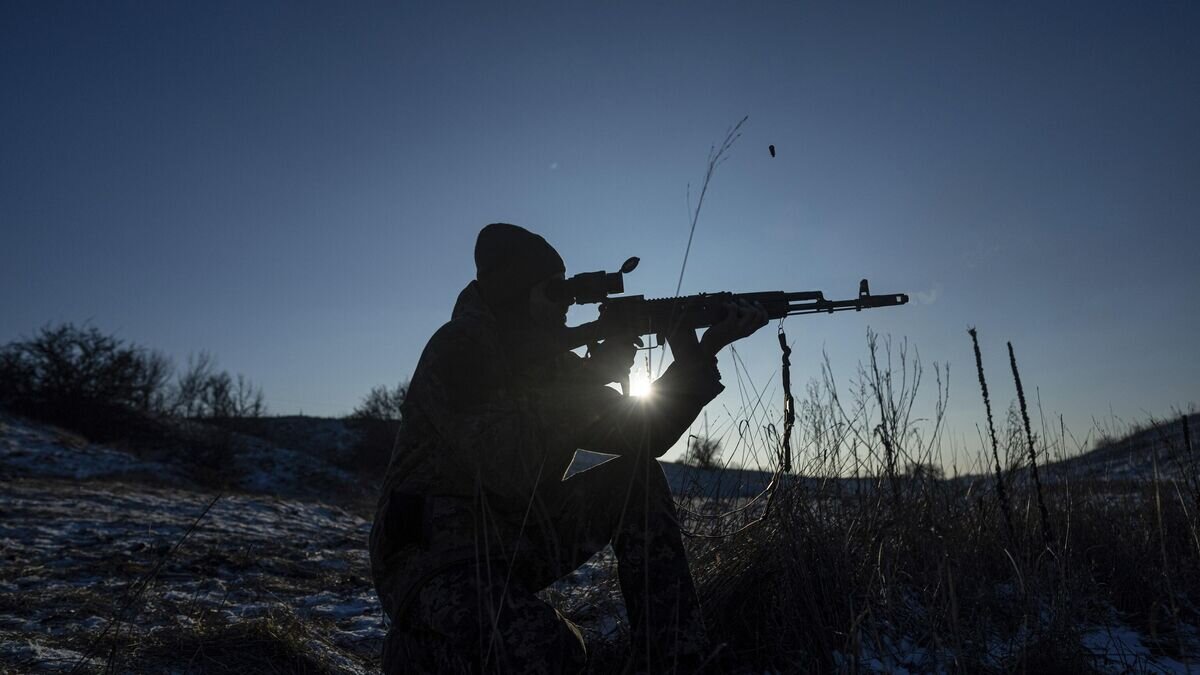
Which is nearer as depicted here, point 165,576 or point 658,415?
point 658,415

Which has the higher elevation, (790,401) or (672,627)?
(790,401)

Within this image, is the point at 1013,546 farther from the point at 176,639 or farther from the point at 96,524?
the point at 96,524

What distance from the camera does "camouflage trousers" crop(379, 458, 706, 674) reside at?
1.91m

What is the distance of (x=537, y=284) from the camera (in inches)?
108

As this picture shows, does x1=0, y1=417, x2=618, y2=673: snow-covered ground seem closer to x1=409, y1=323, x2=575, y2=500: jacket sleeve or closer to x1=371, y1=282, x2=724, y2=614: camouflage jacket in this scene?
x1=371, y1=282, x2=724, y2=614: camouflage jacket

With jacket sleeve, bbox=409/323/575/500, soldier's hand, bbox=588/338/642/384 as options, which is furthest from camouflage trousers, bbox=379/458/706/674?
soldier's hand, bbox=588/338/642/384

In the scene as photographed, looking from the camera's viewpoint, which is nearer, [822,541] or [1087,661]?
[1087,661]

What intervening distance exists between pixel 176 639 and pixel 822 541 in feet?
9.43

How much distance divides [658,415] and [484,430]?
0.66 metres

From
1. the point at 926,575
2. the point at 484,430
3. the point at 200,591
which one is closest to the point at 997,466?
the point at 926,575

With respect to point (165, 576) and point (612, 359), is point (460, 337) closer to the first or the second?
point (612, 359)

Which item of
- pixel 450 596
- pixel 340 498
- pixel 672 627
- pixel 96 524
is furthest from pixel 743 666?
pixel 340 498

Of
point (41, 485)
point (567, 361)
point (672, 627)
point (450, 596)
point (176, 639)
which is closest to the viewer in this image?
point (450, 596)

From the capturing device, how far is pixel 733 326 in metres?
2.80
